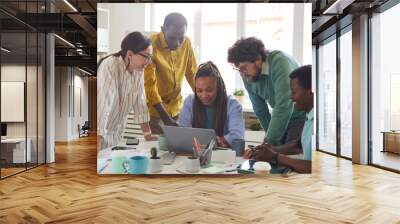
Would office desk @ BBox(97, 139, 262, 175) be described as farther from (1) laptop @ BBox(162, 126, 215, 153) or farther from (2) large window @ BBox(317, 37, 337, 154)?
(2) large window @ BBox(317, 37, 337, 154)

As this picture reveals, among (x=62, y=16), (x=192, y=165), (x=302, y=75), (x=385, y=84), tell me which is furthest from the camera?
(x=62, y=16)

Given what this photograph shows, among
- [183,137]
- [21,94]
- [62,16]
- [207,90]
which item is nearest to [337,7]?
[207,90]

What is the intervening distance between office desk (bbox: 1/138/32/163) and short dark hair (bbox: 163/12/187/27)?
11.0ft

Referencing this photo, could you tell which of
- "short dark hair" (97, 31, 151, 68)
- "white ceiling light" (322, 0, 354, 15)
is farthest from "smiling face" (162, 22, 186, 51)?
"white ceiling light" (322, 0, 354, 15)

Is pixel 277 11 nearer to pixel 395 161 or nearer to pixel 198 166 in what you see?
pixel 198 166

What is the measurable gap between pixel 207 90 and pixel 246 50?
92 cm

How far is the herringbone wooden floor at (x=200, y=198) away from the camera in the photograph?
3732 mm

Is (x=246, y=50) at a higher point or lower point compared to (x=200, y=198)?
higher

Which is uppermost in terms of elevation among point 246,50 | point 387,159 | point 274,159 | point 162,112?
point 246,50

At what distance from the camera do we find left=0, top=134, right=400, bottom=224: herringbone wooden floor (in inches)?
147

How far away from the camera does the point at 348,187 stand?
5.23m

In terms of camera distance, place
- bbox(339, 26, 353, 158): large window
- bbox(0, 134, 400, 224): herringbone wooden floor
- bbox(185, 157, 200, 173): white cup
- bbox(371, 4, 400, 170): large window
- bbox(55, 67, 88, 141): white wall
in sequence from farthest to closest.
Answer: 1. bbox(55, 67, 88, 141): white wall
2. bbox(339, 26, 353, 158): large window
3. bbox(371, 4, 400, 170): large window
4. bbox(185, 157, 200, 173): white cup
5. bbox(0, 134, 400, 224): herringbone wooden floor

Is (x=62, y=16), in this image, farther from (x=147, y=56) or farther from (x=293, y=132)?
(x=293, y=132)

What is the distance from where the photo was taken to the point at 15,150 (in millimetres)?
6680
